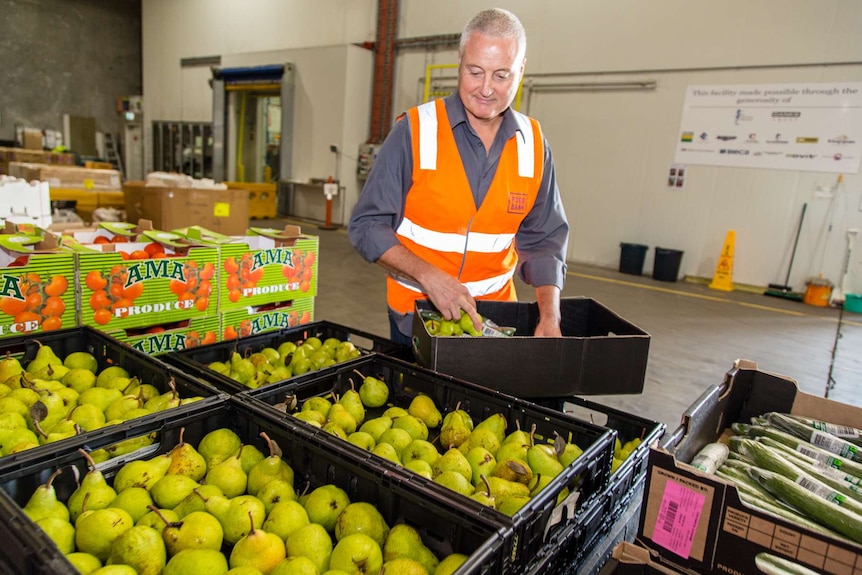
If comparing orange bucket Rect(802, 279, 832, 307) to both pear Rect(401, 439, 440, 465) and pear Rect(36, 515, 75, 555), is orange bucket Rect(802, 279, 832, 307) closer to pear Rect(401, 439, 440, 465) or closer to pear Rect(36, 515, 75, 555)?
pear Rect(401, 439, 440, 465)

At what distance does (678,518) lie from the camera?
96 cm

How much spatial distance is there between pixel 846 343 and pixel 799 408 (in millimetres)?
4590

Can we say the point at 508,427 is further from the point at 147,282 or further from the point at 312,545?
the point at 147,282

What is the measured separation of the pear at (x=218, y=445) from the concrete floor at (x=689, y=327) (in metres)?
2.73

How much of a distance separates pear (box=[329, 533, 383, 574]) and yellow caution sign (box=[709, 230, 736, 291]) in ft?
24.3

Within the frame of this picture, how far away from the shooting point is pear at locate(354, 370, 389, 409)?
1.42m

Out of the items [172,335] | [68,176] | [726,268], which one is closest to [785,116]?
[726,268]

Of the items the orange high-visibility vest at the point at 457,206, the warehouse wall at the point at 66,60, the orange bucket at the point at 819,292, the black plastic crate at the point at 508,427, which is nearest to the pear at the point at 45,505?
the black plastic crate at the point at 508,427

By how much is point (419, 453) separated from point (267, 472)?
30 cm

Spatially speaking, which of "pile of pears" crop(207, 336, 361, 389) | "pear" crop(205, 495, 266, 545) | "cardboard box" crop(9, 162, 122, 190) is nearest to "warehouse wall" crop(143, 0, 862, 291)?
"cardboard box" crop(9, 162, 122, 190)

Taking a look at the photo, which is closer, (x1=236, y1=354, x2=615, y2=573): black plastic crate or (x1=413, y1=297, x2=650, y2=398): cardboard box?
(x1=236, y1=354, x2=615, y2=573): black plastic crate

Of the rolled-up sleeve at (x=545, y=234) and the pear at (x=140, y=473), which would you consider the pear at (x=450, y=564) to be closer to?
the pear at (x=140, y=473)

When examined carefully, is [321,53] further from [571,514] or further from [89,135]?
[571,514]

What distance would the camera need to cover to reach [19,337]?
148 cm
